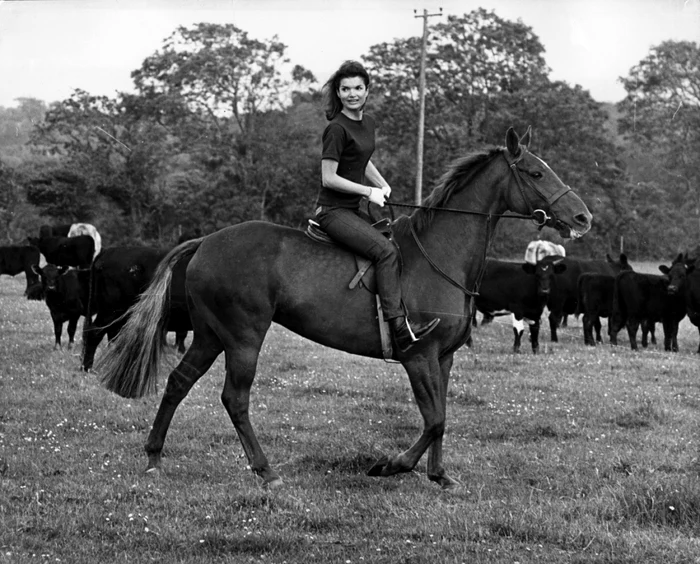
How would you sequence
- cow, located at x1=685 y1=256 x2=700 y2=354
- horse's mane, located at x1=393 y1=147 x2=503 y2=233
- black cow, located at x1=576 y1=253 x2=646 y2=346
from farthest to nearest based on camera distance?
black cow, located at x1=576 y1=253 x2=646 y2=346, cow, located at x1=685 y1=256 x2=700 y2=354, horse's mane, located at x1=393 y1=147 x2=503 y2=233

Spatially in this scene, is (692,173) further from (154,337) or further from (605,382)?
(154,337)

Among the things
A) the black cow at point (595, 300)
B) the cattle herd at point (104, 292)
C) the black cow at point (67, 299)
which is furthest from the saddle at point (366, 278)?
the black cow at point (595, 300)

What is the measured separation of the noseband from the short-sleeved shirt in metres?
1.21

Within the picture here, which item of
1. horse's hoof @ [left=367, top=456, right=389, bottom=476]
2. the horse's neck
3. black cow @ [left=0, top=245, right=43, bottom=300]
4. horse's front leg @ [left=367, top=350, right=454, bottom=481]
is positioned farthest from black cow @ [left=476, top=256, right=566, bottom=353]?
black cow @ [left=0, top=245, right=43, bottom=300]

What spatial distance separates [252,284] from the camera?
7152 millimetres

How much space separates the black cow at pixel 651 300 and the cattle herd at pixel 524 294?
0.8 inches

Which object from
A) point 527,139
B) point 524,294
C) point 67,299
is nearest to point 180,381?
point 527,139

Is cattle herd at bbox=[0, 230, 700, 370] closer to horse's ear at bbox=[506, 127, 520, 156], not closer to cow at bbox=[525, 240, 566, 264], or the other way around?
cow at bbox=[525, 240, 566, 264]

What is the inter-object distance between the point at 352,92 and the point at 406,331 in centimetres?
193

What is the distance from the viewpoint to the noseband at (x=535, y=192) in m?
7.31

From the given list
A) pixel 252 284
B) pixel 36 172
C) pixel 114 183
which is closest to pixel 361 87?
pixel 252 284

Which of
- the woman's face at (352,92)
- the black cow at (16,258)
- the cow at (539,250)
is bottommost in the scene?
the black cow at (16,258)

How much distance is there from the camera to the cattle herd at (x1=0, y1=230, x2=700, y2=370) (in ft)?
44.2

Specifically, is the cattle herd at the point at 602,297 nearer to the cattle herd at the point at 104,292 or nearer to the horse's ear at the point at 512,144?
the cattle herd at the point at 104,292
